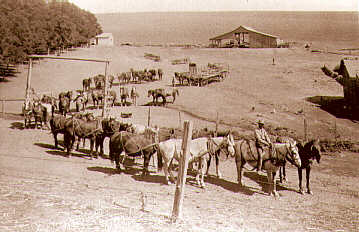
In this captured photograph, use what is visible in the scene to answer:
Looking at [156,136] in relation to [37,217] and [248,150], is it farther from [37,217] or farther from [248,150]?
[37,217]

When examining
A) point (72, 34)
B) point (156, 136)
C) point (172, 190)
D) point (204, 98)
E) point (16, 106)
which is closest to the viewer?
point (172, 190)

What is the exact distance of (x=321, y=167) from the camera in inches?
617

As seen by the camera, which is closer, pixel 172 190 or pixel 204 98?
pixel 172 190

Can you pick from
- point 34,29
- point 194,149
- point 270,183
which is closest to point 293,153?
point 270,183

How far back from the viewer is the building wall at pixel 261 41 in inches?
2277

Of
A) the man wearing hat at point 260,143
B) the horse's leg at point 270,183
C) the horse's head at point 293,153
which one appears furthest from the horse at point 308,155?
the man wearing hat at point 260,143

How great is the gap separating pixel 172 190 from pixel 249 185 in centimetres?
335

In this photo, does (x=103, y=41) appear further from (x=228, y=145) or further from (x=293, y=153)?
(x=293, y=153)

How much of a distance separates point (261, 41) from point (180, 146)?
5187cm

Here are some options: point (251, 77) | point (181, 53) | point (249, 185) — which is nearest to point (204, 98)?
point (251, 77)

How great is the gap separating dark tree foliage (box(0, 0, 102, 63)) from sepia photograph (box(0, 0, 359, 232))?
0.87ft

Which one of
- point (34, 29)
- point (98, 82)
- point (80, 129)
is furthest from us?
point (34, 29)

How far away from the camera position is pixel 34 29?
137ft

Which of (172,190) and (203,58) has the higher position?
(203,58)
